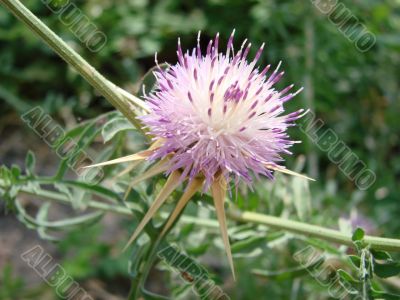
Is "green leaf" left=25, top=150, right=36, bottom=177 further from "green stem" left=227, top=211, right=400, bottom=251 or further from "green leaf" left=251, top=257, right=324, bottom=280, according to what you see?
"green leaf" left=251, top=257, right=324, bottom=280

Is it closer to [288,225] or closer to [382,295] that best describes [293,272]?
[288,225]

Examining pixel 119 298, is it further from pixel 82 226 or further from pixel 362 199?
pixel 362 199

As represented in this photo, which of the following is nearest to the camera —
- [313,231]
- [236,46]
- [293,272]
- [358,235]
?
[358,235]

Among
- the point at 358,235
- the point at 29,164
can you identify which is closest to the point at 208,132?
the point at 358,235

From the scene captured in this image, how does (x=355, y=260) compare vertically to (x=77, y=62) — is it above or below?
below

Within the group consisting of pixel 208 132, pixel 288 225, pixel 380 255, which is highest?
pixel 208 132

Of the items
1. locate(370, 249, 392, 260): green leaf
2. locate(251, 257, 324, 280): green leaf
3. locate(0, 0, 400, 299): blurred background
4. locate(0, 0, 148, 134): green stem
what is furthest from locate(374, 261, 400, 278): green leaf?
locate(0, 0, 400, 299): blurred background

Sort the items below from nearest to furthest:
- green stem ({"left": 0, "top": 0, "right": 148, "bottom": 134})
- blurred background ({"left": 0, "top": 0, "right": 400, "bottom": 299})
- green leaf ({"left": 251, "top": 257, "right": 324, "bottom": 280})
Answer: green stem ({"left": 0, "top": 0, "right": 148, "bottom": 134}), green leaf ({"left": 251, "top": 257, "right": 324, "bottom": 280}), blurred background ({"left": 0, "top": 0, "right": 400, "bottom": 299})
